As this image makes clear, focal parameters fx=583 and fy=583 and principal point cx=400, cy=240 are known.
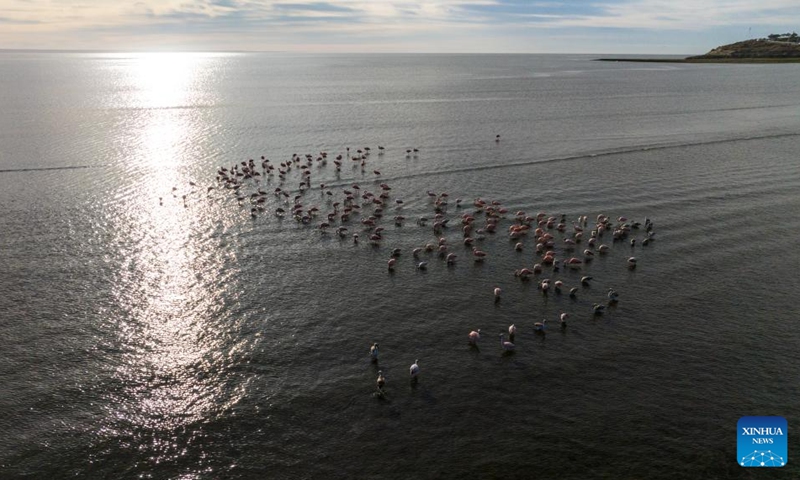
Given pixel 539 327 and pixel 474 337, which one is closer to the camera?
pixel 474 337

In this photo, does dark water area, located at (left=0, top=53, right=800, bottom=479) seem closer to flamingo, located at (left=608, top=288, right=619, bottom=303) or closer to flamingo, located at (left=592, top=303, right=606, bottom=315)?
flamingo, located at (left=592, top=303, right=606, bottom=315)

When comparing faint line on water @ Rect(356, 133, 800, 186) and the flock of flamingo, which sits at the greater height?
faint line on water @ Rect(356, 133, 800, 186)

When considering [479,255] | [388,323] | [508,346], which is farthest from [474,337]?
[479,255]

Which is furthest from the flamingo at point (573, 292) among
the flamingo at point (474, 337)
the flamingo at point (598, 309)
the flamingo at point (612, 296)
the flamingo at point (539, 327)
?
the flamingo at point (474, 337)

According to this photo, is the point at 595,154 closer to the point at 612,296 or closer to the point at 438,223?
the point at 438,223

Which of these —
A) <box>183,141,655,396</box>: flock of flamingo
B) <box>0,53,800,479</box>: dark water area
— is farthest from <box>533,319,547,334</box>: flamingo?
<box>0,53,800,479</box>: dark water area

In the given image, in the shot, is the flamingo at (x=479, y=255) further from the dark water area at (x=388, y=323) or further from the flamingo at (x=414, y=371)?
the flamingo at (x=414, y=371)
